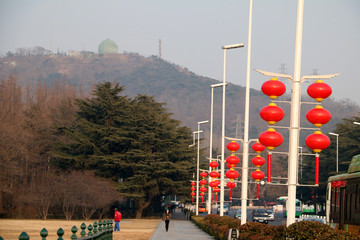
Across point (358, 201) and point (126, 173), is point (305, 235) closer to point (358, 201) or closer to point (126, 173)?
point (358, 201)

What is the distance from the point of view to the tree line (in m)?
73.6

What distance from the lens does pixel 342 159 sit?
83812mm

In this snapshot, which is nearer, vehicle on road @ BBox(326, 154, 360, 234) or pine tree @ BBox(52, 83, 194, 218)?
vehicle on road @ BBox(326, 154, 360, 234)

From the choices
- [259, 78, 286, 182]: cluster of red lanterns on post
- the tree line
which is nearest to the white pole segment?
[259, 78, 286, 182]: cluster of red lanterns on post

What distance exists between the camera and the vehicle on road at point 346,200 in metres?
23.9

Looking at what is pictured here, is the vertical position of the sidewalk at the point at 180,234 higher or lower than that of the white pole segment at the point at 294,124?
lower

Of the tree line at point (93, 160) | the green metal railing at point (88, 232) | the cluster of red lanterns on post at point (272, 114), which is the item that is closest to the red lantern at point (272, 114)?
the cluster of red lanterns on post at point (272, 114)

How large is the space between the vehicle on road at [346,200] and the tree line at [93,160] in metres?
47.1

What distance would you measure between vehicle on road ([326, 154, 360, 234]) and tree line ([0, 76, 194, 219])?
1854 inches

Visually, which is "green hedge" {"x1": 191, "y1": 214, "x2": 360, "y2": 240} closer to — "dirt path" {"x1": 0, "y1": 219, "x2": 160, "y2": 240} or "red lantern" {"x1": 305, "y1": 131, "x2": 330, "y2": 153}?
"red lantern" {"x1": 305, "y1": 131, "x2": 330, "y2": 153}

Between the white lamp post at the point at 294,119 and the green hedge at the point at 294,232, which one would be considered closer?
the green hedge at the point at 294,232

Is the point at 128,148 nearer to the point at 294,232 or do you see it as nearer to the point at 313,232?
the point at 294,232

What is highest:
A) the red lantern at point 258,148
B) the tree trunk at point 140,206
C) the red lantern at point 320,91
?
the red lantern at point 320,91

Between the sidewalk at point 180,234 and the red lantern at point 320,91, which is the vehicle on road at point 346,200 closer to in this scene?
the red lantern at point 320,91
